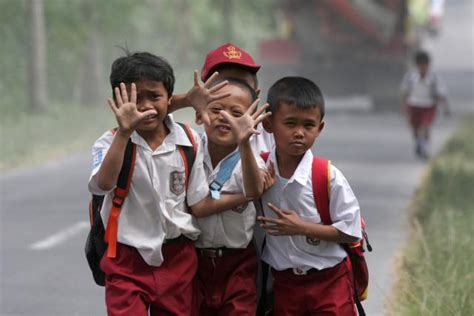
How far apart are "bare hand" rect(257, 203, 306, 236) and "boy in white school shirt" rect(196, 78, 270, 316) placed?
0.16m

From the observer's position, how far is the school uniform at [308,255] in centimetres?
444

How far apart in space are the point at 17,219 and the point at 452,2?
62.3 meters

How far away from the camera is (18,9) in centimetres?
2756

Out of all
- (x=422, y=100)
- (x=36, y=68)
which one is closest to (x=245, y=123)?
(x=422, y=100)

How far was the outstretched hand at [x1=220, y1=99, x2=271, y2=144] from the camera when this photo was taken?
13.9 ft

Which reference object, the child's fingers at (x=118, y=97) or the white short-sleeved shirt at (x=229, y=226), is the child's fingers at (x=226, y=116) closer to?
the white short-sleeved shirt at (x=229, y=226)

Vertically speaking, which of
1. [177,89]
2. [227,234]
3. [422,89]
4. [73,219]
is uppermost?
[227,234]

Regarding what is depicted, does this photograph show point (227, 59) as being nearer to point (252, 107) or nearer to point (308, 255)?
point (252, 107)

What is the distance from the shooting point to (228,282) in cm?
458

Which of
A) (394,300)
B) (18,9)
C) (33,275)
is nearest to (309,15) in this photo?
(18,9)

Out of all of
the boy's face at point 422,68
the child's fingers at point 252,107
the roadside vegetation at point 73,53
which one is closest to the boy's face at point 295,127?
the child's fingers at point 252,107

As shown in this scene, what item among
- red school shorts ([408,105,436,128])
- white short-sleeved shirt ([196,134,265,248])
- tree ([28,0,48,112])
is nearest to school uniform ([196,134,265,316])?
white short-sleeved shirt ([196,134,265,248])

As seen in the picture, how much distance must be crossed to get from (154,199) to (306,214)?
22.8 inches

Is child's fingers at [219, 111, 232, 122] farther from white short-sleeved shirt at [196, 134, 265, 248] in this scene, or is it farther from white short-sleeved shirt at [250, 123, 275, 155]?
white short-sleeved shirt at [250, 123, 275, 155]
